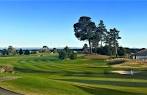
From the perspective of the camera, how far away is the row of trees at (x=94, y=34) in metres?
179

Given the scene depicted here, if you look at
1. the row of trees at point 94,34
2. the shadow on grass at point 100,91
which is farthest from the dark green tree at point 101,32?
the shadow on grass at point 100,91

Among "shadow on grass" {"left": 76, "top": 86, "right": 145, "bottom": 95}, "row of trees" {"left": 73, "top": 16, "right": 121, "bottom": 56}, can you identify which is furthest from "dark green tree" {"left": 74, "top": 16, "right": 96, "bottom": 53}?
"shadow on grass" {"left": 76, "top": 86, "right": 145, "bottom": 95}

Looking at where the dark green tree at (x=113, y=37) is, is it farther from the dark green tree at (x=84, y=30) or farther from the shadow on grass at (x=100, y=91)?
the shadow on grass at (x=100, y=91)

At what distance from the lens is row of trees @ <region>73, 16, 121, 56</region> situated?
17862cm

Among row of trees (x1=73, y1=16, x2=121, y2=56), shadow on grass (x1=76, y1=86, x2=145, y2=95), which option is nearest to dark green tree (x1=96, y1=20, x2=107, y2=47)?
row of trees (x1=73, y1=16, x2=121, y2=56)

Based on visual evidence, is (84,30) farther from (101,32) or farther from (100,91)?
(100,91)

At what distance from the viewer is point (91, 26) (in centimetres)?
18338

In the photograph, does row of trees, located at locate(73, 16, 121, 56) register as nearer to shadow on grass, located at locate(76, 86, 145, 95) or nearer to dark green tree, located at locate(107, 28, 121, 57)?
dark green tree, located at locate(107, 28, 121, 57)

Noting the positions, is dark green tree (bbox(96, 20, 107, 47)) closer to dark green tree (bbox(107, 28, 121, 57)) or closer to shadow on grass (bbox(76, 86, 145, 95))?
dark green tree (bbox(107, 28, 121, 57))

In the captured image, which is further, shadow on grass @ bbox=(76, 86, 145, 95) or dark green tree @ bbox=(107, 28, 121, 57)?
dark green tree @ bbox=(107, 28, 121, 57)

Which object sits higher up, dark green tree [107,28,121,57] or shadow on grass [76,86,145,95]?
dark green tree [107,28,121,57]

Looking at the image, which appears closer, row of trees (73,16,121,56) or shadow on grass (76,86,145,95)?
shadow on grass (76,86,145,95)

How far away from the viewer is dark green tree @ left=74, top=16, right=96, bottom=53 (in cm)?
17838

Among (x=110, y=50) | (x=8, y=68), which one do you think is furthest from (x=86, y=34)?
(x=8, y=68)
